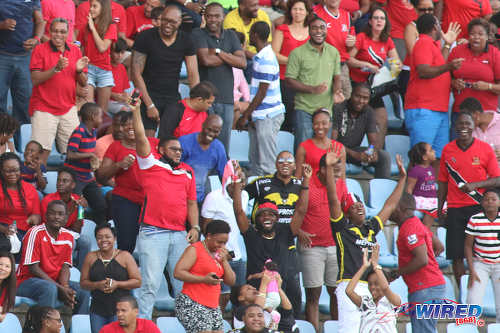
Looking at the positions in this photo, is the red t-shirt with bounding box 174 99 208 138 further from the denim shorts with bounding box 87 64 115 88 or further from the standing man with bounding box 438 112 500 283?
the standing man with bounding box 438 112 500 283

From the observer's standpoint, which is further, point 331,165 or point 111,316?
point 331,165

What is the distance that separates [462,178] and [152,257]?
12.0 feet

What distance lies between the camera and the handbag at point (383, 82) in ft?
41.3

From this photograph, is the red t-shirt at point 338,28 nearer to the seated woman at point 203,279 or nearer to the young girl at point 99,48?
the young girl at point 99,48

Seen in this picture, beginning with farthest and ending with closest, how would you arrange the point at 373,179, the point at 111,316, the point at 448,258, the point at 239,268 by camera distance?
the point at 373,179 → the point at 448,258 → the point at 239,268 → the point at 111,316

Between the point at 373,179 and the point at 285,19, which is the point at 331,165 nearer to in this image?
the point at 373,179

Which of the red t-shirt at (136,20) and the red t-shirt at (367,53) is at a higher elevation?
the red t-shirt at (136,20)

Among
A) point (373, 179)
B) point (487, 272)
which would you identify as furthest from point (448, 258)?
point (373, 179)

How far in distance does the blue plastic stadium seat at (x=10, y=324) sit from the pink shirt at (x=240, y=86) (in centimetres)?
435

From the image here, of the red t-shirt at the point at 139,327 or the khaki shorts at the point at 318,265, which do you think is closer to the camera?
the red t-shirt at the point at 139,327

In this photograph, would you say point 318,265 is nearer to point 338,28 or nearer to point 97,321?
point 97,321

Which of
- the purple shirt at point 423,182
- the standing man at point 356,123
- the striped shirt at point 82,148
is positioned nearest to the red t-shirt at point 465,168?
the purple shirt at point 423,182

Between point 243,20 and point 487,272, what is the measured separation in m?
4.19

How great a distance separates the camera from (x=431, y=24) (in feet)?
40.2
